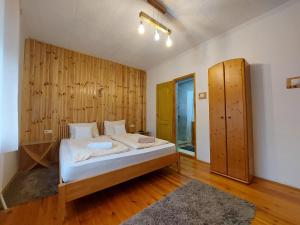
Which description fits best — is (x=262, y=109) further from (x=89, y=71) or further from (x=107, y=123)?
(x=89, y=71)

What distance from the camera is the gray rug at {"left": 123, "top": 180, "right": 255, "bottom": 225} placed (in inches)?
51.7

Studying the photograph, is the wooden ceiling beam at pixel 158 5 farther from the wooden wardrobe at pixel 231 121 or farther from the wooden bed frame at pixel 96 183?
the wooden bed frame at pixel 96 183

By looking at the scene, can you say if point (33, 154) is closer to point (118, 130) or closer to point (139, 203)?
point (118, 130)

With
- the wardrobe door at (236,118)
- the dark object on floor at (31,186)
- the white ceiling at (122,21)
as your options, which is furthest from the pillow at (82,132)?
the wardrobe door at (236,118)

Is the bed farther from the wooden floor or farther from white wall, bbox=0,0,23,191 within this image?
white wall, bbox=0,0,23,191

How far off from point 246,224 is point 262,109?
5.65 ft

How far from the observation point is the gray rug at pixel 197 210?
1312mm

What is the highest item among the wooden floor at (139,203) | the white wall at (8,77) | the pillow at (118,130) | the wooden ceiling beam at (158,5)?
the wooden ceiling beam at (158,5)

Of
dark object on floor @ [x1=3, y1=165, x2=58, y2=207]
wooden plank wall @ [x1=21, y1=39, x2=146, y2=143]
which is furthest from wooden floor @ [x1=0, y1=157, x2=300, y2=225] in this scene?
wooden plank wall @ [x1=21, y1=39, x2=146, y2=143]

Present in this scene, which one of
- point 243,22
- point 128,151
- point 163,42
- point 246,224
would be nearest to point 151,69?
point 163,42

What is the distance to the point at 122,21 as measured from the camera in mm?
2281

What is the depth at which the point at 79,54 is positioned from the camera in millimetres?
3441

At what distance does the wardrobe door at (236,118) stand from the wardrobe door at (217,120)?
78mm

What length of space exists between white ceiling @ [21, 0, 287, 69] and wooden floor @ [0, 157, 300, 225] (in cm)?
270
